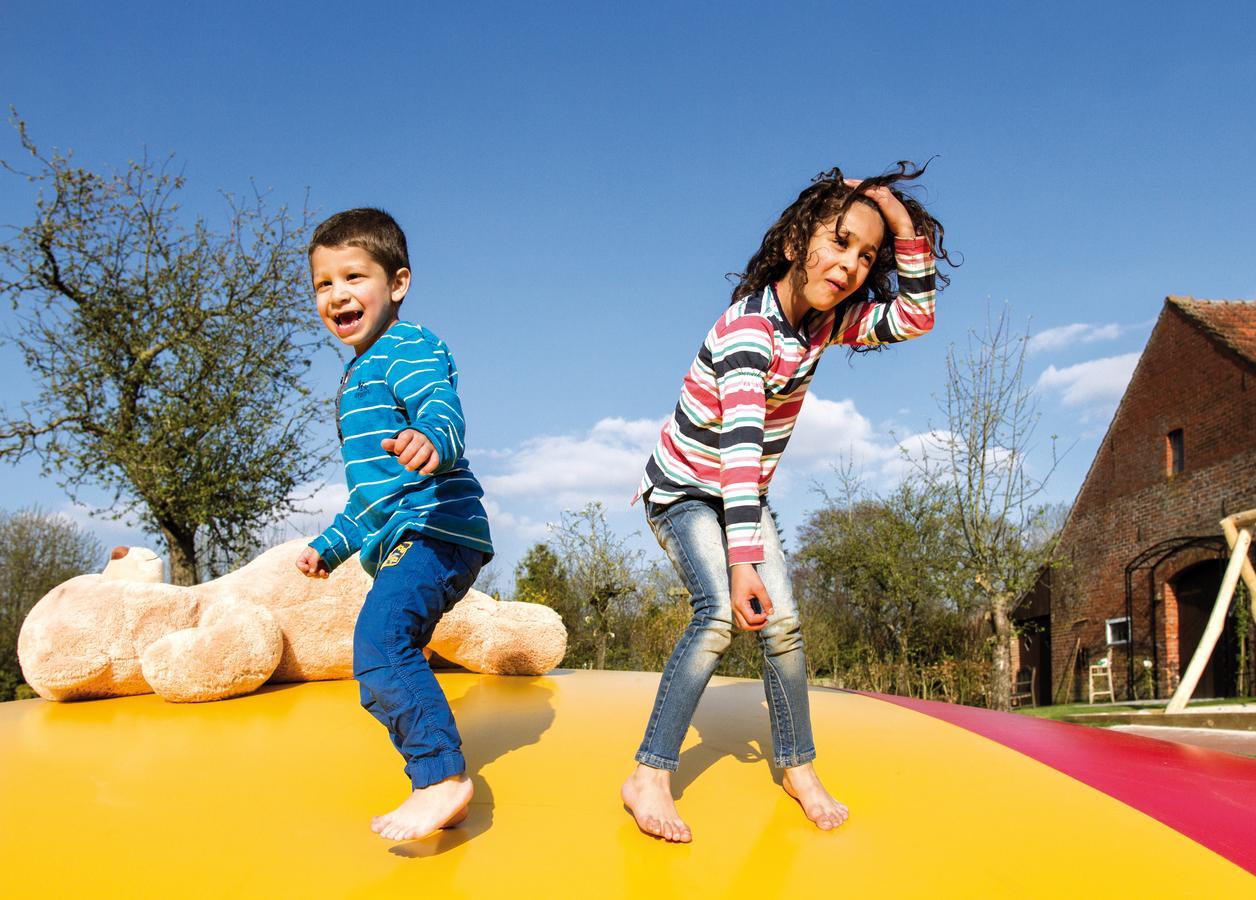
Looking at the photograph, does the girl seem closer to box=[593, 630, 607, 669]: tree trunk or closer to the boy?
the boy

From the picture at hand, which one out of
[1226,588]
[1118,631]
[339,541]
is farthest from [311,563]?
[1118,631]

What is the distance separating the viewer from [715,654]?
75.0 inches

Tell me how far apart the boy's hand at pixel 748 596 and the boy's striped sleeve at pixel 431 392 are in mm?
602

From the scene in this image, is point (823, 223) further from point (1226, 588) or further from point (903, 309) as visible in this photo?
point (1226, 588)

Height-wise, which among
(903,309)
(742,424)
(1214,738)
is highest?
(903,309)

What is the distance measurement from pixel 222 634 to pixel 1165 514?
1455cm

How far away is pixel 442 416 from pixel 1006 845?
1335 mm

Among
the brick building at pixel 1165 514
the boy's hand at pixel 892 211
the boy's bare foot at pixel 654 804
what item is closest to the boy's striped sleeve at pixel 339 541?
the boy's bare foot at pixel 654 804

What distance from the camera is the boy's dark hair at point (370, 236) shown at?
207cm

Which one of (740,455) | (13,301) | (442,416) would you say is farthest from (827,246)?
(13,301)

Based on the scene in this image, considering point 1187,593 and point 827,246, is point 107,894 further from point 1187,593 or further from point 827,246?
point 1187,593

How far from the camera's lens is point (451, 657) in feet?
11.0

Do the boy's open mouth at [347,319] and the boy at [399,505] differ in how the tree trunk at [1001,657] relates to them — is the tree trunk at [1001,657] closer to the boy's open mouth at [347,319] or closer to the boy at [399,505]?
the boy at [399,505]

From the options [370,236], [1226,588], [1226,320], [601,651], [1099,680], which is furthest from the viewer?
[1099,680]
